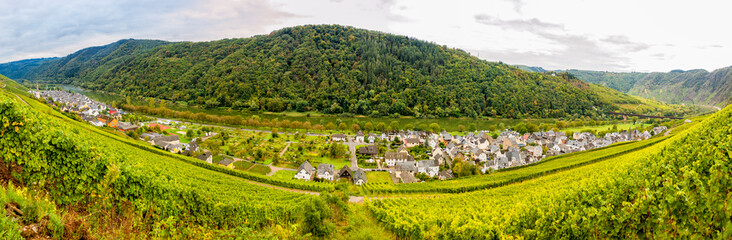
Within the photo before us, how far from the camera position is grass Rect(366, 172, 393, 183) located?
111 feet

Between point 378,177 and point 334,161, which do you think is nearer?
point 378,177

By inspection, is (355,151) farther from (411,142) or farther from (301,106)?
(301,106)

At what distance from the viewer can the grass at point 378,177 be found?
111 feet

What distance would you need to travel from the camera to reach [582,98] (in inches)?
4355

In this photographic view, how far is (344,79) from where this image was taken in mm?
113750

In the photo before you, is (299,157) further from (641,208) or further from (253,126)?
(641,208)

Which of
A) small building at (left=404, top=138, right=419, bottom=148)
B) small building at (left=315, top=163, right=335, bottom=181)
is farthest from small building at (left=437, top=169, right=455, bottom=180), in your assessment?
small building at (left=404, top=138, right=419, bottom=148)

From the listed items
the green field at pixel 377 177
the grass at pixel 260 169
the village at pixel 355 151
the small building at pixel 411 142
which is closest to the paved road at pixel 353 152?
the village at pixel 355 151

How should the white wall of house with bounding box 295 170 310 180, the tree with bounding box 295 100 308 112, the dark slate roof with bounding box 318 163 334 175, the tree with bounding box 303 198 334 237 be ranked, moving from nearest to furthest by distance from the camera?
the tree with bounding box 303 198 334 237 < the white wall of house with bounding box 295 170 310 180 < the dark slate roof with bounding box 318 163 334 175 < the tree with bounding box 295 100 308 112

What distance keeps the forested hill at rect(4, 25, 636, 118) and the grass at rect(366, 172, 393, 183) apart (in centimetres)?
5687

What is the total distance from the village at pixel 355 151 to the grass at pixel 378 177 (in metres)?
0.73

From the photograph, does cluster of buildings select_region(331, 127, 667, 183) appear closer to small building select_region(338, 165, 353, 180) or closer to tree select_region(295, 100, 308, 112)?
small building select_region(338, 165, 353, 180)

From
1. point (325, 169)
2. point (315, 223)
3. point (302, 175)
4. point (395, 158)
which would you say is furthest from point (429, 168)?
point (315, 223)

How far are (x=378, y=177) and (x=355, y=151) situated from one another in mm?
12667
